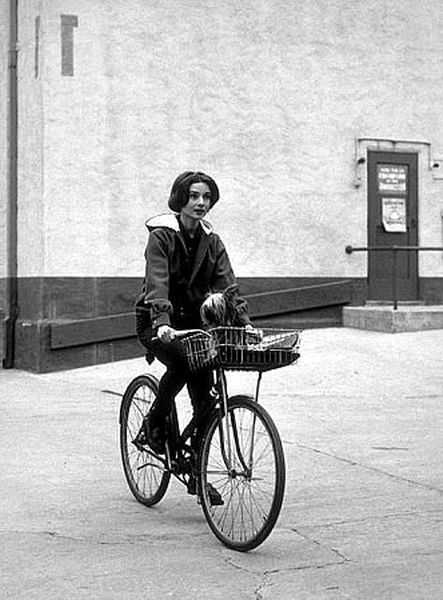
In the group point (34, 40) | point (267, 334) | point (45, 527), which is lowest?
point (45, 527)

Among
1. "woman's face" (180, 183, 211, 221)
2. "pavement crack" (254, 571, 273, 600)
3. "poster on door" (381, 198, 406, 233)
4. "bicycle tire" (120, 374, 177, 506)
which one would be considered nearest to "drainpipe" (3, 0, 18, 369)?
"poster on door" (381, 198, 406, 233)

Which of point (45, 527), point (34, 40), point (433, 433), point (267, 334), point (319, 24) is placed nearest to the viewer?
point (267, 334)

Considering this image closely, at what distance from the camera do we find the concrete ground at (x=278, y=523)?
4840 mm

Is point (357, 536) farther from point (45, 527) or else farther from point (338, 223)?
point (338, 223)

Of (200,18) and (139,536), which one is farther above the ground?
(200,18)

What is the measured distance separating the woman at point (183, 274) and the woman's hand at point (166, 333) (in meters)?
0.24

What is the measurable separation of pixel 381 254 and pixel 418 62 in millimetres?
3010

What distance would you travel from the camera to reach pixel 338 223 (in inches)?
627

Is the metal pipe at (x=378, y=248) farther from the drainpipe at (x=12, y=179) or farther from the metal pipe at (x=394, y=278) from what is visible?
the drainpipe at (x=12, y=179)

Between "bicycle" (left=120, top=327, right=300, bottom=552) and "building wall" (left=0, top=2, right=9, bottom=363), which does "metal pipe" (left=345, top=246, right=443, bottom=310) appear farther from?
"bicycle" (left=120, top=327, right=300, bottom=552)

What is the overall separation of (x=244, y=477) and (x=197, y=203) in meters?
1.57

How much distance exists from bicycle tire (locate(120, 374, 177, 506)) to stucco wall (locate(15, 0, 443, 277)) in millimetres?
7935

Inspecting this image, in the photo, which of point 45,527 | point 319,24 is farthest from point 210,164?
point 45,527

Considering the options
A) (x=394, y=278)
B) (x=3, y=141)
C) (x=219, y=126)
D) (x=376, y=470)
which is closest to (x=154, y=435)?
(x=376, y=470)
